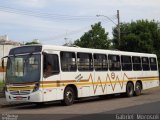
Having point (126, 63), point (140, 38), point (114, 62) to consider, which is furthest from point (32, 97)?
point (140, 38)

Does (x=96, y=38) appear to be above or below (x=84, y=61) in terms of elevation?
above

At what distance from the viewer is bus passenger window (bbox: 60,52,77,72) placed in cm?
2206

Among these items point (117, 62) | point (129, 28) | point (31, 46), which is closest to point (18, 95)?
point (31, 46)

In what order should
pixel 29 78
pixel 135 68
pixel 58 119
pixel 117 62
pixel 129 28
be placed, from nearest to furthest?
pixel 58 119 → pixel 29 78 → pixel 117 62 → pixel 135 68 → pixel 129 28

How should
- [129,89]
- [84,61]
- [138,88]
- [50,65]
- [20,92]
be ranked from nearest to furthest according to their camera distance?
1. [20,92]
2. [50,65]
3. [84,61]
4. [129,89]
5. [138,88]

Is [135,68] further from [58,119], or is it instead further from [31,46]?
[58,119]

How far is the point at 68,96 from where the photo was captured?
2209 centimetres

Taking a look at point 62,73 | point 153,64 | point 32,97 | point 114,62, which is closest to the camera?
point 32,97

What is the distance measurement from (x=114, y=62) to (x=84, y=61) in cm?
349

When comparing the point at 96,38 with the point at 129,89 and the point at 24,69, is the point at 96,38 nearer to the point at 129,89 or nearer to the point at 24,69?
the point at 129,89

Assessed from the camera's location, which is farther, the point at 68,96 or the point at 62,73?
the point at 68,96

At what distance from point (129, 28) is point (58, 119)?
133 ft

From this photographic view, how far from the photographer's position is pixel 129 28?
55.0m

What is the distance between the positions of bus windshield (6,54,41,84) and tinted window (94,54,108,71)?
483cm
